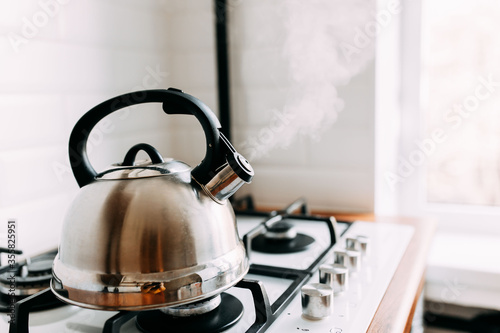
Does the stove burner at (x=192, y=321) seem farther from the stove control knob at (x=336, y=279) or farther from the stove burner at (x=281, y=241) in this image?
the stove burner at (x=281, y=241)

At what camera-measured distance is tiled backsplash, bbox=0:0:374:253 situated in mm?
929

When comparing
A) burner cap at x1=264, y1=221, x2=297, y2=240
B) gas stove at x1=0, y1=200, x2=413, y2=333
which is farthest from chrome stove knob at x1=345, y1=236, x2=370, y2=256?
burner cap at x1=264, y1=221, x2=297, y2=240

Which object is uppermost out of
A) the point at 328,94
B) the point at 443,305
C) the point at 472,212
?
the point at 328,94

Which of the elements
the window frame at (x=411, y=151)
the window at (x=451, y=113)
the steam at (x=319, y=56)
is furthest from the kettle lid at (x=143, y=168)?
the window at (x=451, y=113)

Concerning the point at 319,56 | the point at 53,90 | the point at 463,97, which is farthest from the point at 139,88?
the point at 463,97

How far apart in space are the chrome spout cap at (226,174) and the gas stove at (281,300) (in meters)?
0.14

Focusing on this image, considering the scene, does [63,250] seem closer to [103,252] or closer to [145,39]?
[103,252]

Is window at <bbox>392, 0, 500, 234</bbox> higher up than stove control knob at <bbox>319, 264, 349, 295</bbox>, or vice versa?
window at <bbox>392, 0, 500, 234</bbox>

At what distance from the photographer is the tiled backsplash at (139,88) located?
3.05 ft

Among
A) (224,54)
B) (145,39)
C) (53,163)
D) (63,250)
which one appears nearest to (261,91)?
(224,54)

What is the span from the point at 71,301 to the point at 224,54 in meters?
0.90

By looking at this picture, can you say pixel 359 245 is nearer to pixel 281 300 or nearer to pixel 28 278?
pixel 281 300

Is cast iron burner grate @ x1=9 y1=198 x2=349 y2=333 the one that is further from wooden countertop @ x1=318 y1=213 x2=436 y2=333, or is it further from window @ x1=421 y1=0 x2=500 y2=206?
window @ x1=421 y1=0 x2=500 y2=206

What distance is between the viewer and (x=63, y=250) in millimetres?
600
